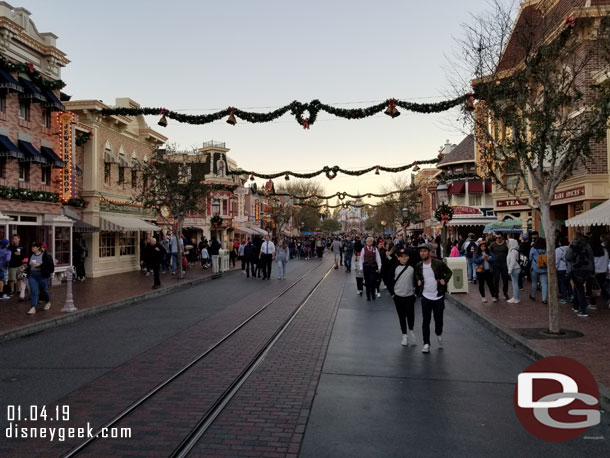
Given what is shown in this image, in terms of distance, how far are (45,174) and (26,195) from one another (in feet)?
8.21

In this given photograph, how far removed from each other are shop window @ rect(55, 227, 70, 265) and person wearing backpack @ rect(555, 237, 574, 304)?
58.2 ft

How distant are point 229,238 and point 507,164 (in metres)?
46.0

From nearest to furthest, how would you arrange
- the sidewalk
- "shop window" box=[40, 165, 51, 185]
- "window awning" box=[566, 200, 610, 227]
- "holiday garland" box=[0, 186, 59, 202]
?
the sidewalk
"window awning" box=[566, 200, 610, 227]
"holiday garland" box=[0, 186, 59, 202]
"shop window" box=[40, 165, 51, 185]

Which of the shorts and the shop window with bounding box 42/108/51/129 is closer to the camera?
the shorts

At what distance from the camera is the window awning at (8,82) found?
1720cm

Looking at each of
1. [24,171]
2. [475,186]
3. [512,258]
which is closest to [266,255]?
[24,171]

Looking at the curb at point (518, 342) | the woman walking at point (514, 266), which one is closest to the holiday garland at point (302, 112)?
the woman walking at point (514, 266)

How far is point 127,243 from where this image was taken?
28969 millimetres

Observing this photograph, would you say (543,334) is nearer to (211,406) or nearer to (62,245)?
(211,406)

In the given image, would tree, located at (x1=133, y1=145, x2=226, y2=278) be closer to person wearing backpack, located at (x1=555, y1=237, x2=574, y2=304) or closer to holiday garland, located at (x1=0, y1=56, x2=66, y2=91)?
holiday garland, located at (x1=0, y1=56, x2=66, y2=91)

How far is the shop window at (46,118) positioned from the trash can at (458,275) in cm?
1642

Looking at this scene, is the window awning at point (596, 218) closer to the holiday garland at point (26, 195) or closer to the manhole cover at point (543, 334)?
the manhole cover at point (543, 334)

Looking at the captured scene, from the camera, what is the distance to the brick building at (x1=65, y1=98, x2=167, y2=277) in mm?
24734

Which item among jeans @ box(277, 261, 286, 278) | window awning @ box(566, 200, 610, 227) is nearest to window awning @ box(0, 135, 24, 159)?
jeans @ box(277, 261, 286, 278)
